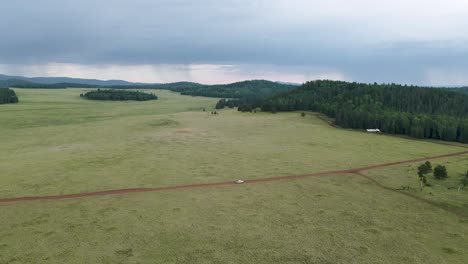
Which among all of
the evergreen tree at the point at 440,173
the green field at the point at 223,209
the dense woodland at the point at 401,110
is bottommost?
the green field at the point at 223,209

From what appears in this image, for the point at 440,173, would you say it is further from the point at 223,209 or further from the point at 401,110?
the point at 401,110

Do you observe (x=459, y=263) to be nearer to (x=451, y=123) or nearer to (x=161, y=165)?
(x=161, y=165)

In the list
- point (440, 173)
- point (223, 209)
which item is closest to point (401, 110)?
point (440, 173)

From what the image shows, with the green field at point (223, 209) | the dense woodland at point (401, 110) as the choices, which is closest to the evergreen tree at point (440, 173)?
the green field at point (223, 209)

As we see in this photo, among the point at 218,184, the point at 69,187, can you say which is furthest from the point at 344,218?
the point at 69,187

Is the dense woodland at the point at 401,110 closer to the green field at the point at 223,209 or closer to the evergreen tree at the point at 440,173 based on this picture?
the green field at the point at 223,209

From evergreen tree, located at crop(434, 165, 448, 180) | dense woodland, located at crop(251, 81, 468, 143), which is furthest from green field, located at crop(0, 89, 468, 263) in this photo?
dense woodland, located at crop(251, 81, 468, 143)
